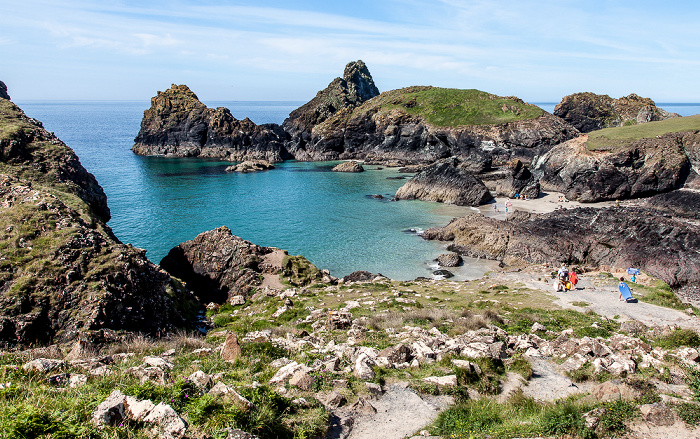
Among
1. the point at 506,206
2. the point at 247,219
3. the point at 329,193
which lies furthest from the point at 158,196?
the point at 506,206

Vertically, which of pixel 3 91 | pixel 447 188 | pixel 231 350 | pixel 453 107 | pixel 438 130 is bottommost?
pixel 231 350

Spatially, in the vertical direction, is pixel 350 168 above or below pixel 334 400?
above

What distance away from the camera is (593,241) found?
33344mm

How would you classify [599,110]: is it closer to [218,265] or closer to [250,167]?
[250,167]

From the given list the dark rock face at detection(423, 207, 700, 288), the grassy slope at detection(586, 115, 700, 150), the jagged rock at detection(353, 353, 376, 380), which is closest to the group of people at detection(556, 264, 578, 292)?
the dark rock face at detection(423, 207, 700, 288)

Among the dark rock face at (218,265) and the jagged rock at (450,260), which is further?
the jagged rock at (450,260)

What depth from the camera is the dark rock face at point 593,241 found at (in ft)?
95.2

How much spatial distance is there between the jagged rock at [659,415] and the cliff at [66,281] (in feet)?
54.0

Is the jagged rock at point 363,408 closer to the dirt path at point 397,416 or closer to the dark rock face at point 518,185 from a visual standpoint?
the dirt path at point 397,416

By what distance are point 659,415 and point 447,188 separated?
52.6 metres

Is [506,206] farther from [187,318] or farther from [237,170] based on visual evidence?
[237,170]

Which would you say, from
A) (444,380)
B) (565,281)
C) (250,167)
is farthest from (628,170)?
(250,167)

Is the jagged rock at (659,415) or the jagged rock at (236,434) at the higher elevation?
the jagged rock at (236,434)

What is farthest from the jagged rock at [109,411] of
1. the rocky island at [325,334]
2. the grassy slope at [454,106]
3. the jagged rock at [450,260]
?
the grassy slope at [454,106]
